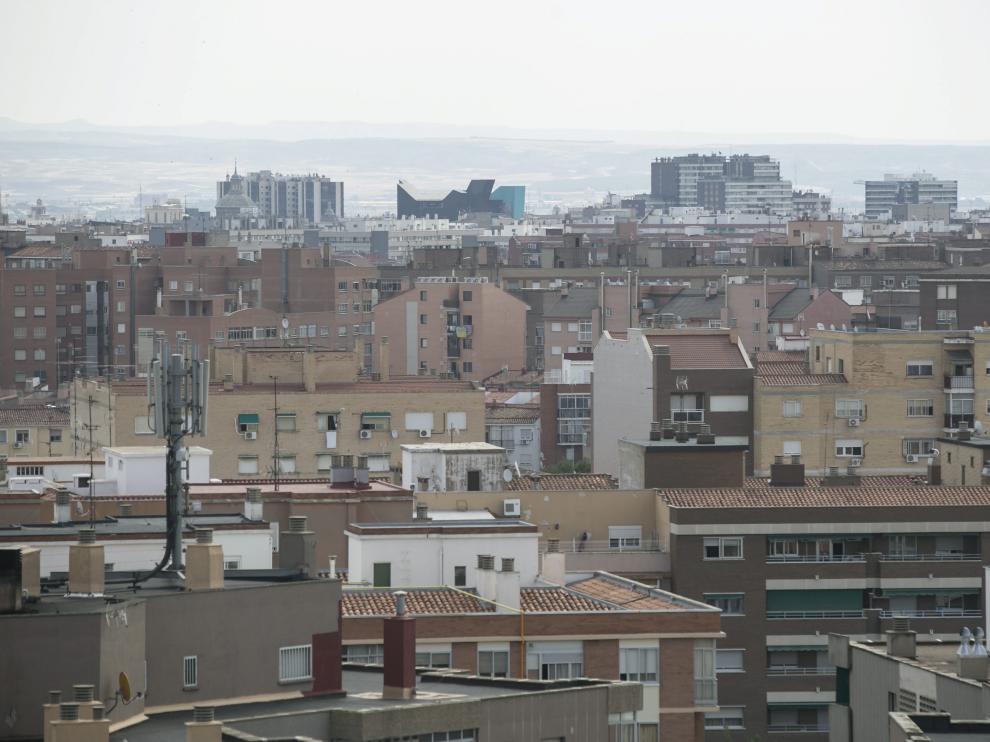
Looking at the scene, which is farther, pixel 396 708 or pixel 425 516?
pixel 425 516

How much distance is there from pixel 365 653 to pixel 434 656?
57.5 inches

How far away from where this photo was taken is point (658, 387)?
177 ft

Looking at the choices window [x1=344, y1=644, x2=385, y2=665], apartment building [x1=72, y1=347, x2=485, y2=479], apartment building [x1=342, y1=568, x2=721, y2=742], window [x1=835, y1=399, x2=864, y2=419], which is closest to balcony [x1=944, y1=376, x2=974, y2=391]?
window [x1=835, y1=399, x2=864, y2=419]

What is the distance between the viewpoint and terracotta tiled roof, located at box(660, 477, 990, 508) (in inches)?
1524

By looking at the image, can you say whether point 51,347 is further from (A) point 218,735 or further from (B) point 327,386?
(A) point 218,735

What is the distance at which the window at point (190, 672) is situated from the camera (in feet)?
61.5

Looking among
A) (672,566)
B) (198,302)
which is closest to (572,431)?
(198,302)

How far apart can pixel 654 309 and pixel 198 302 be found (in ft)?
53.0

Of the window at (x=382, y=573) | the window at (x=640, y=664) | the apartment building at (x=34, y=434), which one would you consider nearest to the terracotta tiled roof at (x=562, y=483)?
the window at (x=382, y=573)

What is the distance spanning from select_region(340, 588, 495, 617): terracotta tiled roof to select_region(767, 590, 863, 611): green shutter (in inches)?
350

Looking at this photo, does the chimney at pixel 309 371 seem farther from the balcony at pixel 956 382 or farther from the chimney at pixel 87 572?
the chimney at pixel 87 572

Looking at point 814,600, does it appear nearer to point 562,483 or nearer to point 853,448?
point 562,483

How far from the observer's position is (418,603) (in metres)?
29.3

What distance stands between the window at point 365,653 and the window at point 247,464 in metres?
28.2
